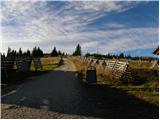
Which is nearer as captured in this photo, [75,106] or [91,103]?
[75,106]

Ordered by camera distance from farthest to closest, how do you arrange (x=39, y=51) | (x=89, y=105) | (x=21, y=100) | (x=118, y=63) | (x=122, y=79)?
(x=39, y=51)
(x=118, y=63)
(x=122, y=79)
(x=21, y=100)
(x=89, y=105)

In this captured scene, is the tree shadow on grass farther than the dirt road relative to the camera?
Yes

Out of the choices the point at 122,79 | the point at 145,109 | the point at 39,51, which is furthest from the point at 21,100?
the point at 39,51

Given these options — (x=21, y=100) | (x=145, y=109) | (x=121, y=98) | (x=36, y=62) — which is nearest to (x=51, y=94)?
(x=21, y=100)

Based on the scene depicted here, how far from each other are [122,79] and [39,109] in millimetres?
9286

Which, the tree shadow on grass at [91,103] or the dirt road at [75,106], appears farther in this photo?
the tree shadow on grass at [91,103]

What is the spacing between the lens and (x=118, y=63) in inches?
903

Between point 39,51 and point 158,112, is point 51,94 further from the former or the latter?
point 39,51

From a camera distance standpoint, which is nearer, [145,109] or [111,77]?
[145,109]

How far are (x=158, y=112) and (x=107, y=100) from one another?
2.87m

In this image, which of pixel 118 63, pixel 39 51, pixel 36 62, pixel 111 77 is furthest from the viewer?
pixel 39 51

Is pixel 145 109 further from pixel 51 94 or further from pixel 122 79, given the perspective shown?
pixel 122 79

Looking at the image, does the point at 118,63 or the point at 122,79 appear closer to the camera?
the point at 122,79

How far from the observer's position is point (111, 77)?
69.2 ft
